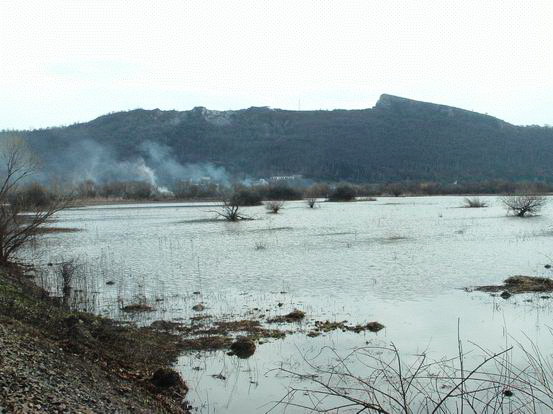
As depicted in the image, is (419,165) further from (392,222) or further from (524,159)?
(392,222)

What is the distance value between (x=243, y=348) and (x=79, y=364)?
3527 millimetres

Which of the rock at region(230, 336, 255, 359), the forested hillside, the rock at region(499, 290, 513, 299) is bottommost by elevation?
the rock at region(230, 336, 255, 359)

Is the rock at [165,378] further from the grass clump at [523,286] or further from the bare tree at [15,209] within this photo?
the bare tree at [15,209]

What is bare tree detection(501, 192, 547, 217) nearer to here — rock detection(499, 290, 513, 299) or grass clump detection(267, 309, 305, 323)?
rock detection(499, 290, 513, 299)

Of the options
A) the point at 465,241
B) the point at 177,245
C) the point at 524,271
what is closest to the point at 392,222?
the point at 465,241

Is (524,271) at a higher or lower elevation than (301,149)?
lower

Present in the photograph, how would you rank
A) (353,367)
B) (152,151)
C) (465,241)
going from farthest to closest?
(152,151), (465,241), (353,367)

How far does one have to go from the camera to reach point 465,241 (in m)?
29.6

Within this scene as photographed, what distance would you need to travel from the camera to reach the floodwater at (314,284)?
1056cm

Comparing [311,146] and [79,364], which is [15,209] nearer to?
[79,364]

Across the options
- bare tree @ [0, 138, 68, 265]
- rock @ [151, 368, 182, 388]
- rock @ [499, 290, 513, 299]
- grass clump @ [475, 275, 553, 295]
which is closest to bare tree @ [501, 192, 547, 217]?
grass clump @ [475, 275, 553, 295]

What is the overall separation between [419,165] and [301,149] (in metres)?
35.7

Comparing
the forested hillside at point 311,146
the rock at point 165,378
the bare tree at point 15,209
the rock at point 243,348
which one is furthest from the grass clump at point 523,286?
the forested hillside at point 311,146

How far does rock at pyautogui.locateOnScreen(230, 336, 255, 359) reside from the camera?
10992 mm
